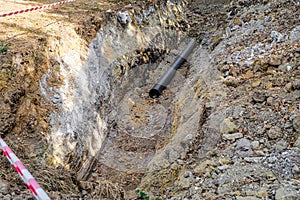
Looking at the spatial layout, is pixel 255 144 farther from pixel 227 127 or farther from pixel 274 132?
pixel 227 127

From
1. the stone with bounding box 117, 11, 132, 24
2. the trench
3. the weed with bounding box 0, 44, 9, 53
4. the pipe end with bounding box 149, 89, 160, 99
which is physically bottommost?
the pipe end with bounding box 149, 89, 160, 99

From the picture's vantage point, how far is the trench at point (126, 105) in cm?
594

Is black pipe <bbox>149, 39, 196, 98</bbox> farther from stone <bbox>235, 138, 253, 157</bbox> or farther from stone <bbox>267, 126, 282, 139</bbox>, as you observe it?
stone <bbox>267, 126, 282, 139</bbox>

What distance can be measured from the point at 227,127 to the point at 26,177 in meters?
3.18

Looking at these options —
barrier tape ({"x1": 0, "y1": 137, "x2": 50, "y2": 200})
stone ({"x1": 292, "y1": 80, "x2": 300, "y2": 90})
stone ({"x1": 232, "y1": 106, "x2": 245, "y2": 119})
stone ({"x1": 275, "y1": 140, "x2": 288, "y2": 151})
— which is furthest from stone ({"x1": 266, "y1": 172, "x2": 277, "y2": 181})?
Answer: barrier tape ({"x1": 0, "y1": 137, "x2": 50, "y2": 200})

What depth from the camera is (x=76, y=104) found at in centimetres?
665

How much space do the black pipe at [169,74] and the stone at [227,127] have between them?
4733mm

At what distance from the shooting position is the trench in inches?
234

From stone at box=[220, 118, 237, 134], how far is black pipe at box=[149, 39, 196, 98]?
4.73 m

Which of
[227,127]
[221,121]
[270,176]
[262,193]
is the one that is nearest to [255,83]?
[221,121]

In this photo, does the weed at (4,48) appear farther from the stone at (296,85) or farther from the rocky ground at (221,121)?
the stone at (296,85)

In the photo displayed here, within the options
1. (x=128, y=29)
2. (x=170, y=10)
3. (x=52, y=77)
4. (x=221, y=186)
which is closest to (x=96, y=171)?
(x=52, y=77)

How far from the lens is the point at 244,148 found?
4.40m

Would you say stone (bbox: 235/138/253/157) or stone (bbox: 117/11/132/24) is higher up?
stone (bbox: 117/11/132/24)
